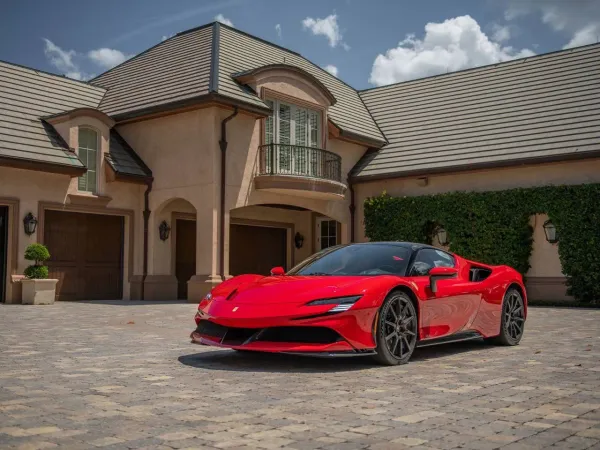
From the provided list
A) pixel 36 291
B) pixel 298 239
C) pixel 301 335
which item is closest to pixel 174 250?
pixel 36 291

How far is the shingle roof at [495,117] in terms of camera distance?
62.1ft

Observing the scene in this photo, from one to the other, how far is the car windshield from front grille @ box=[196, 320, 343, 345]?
1121 millimetres

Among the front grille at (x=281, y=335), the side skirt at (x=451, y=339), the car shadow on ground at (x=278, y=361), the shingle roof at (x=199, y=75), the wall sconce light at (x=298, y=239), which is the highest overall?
the shingle roof at (x=199, y=75)

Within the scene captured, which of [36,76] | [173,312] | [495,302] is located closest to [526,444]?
[495,302]

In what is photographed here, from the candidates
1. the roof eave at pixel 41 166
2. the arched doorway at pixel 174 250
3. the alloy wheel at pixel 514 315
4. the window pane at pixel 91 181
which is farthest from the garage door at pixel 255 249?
the alloy wheel at pixel 514 315

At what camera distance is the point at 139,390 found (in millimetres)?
5172

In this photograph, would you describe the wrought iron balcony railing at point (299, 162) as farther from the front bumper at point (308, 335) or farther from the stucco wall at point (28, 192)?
the front bumper at point (308, 335)

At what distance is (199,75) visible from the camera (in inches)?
731

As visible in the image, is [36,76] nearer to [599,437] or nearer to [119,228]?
[119,228]

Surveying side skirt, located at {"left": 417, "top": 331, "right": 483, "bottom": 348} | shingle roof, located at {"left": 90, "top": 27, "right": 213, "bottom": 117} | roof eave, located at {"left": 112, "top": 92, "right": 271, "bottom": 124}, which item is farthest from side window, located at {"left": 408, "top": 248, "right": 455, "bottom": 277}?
shingle roof, located at {"left": 90, "top": 27, "right": 213, "bottom": 117}

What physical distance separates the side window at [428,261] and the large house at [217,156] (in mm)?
10175

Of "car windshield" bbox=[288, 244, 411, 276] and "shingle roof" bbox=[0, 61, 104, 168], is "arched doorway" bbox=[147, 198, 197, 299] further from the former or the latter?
"car windshield" bbox=[288, 244, 411, 276]

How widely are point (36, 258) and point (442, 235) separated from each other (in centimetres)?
1134

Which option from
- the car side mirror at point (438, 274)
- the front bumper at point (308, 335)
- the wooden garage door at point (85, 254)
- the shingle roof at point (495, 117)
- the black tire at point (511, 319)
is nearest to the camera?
the front bumper at point (308, 335)
